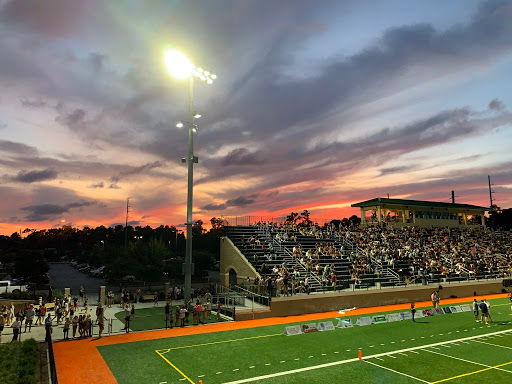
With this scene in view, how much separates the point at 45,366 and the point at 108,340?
15.3 feet

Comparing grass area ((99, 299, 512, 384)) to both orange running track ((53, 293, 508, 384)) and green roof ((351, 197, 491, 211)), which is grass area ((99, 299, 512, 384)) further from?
green roof ((351, 197, 491, 211))

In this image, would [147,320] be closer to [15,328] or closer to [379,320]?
[15,328]

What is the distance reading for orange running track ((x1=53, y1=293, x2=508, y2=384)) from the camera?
1470 cm

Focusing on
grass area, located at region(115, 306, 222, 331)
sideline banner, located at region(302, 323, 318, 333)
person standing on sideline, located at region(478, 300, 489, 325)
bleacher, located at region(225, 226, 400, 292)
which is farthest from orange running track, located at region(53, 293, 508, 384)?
person standing on sideline, located at region(478, 300, 489, 325)

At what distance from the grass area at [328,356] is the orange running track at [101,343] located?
25.6 inches

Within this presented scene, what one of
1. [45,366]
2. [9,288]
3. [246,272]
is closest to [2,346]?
[45,366]

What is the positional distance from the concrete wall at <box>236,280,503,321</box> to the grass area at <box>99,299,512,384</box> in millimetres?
3721

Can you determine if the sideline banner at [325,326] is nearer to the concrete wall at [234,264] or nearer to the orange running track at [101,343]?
the orange running track at [101,343]

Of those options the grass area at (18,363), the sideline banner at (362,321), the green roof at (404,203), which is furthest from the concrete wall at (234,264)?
the green roof at (404,203)

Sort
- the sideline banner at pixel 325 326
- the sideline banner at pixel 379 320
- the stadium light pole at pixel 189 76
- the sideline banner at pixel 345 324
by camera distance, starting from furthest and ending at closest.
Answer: the sideline banner at pixel 379 320 → the sideline banner at pixel 345 324 → the sideline banner at pixel 325 326 → the stadium light pole at pixel 189 76

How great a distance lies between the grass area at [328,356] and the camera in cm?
1426

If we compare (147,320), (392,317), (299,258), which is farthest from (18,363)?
(299,258)

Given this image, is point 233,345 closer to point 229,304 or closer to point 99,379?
point 99,379

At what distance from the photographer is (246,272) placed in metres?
34.4
